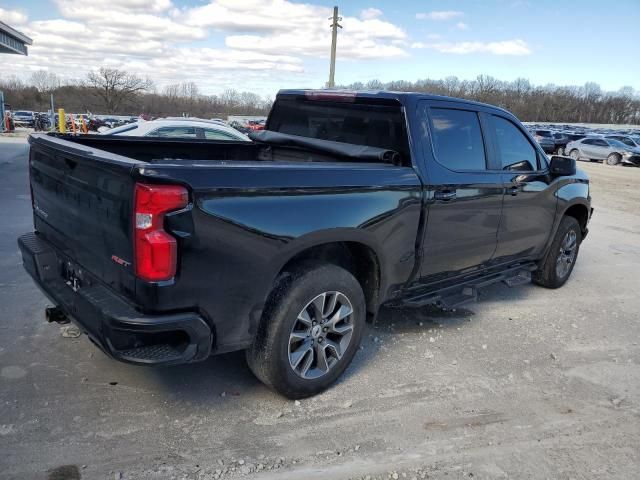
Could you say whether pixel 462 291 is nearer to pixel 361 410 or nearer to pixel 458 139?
pixel 458 139

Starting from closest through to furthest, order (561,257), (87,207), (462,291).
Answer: (87,207), (462,291), (561,257)

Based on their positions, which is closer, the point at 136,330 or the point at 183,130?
the point at 136,330

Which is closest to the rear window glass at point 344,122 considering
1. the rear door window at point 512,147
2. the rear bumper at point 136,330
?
the rear door window at point 512,147

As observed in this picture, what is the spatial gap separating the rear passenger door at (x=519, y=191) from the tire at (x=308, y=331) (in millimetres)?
1877

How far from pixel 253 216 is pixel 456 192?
185cm

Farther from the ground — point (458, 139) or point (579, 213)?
point (458, 139)

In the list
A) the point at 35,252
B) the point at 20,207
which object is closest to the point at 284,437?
the point at 35,252

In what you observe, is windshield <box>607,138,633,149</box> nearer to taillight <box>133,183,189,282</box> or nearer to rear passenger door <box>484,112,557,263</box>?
rear passenger door <box>484,112,557,263</box>

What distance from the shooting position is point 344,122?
13.8ft

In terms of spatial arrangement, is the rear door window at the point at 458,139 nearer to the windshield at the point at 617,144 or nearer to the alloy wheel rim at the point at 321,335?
the alloy wheel rim at the point at 321,335

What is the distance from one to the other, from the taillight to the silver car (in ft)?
102

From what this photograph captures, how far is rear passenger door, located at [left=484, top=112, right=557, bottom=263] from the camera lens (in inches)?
178

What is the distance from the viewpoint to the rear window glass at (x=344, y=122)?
3.81 m

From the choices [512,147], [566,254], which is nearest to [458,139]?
[512,147]
